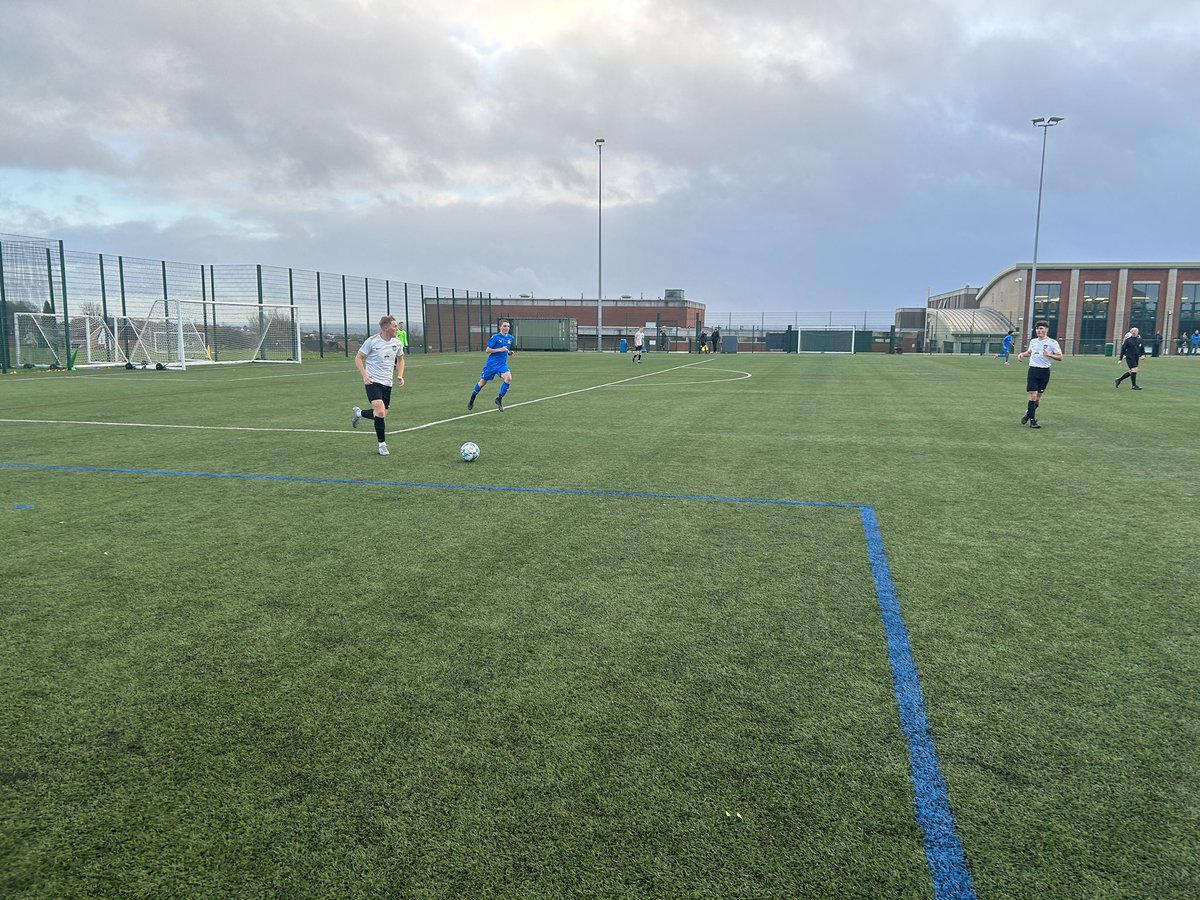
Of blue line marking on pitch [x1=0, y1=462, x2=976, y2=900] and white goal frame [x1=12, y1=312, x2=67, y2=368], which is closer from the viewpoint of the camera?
blue line marking on pitch [x1=0, y1=462, x2=976, y2=900]

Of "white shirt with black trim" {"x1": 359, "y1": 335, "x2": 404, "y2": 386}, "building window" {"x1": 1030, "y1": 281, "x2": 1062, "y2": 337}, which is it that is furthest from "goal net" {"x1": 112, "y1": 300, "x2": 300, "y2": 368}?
"building window" {"x1": 1030, "y1": 281, "x2": 1062, "y2": 337}

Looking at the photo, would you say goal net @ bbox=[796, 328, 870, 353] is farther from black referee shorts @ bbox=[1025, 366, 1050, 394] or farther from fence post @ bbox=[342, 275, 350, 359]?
black referee shorts @ bbox=[1025, 366, 1050, 394]

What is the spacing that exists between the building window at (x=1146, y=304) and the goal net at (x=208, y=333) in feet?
252

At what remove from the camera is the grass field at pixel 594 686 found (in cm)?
243

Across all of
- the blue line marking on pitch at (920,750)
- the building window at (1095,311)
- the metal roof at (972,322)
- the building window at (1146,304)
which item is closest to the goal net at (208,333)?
the blue line marking on pitch at (920,750)

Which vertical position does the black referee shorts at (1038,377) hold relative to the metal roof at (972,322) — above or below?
below

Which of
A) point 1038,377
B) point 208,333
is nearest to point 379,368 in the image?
point 1038,377

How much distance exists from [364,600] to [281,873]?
2366mm

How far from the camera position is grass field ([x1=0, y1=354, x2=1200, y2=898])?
2430 mm

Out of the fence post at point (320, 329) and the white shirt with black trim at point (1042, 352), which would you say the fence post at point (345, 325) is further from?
the white shirt with black trim at point (1042, 352)

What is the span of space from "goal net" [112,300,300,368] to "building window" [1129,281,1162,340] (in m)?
76.9

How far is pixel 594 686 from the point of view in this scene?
354 centimetres

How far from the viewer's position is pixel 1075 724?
323cm

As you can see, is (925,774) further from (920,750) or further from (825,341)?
(825,341)
